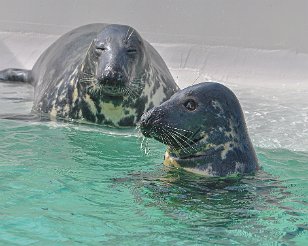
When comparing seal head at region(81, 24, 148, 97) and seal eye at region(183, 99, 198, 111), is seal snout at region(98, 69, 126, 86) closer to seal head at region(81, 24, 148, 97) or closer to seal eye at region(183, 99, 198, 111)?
seal head at region(81, 24, 148, 97)

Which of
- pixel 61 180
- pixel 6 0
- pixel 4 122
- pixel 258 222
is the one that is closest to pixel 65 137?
pixel 4 122

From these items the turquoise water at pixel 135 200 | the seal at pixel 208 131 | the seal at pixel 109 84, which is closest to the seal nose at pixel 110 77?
the seal at pixel 109 84

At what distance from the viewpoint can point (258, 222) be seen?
514 cm

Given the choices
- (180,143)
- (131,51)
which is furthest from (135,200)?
(131,51)

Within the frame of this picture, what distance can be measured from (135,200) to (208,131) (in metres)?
0.90

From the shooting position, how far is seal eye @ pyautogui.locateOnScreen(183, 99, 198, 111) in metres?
6.11

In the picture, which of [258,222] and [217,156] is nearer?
[258,222]

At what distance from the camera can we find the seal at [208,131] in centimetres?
608

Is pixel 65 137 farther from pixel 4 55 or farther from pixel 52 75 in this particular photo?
pixel 4 55

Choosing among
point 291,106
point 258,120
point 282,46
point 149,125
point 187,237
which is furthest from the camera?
point 282,46

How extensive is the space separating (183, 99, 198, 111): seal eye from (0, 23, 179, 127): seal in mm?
1832

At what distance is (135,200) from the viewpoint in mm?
5516

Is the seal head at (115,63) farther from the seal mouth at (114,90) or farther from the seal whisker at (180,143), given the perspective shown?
the seal whisker at (180,143)

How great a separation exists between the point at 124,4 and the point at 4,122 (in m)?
5.06
